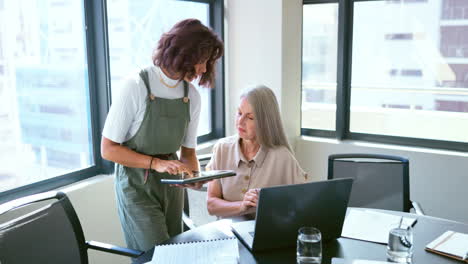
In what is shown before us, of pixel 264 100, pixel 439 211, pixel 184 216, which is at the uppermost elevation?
pixel 264 100

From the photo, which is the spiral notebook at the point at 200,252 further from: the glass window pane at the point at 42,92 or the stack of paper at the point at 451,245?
the glass window pane at the point at 42,92

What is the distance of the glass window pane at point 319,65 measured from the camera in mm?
3908

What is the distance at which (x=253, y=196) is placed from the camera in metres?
1.90

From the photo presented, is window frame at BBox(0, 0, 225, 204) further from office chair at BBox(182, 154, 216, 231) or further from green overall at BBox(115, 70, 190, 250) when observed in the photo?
green overall at BBox(115, 70, 190, 250)

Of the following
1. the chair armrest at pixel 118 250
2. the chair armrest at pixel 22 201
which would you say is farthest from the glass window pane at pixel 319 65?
the chair armrest at pixel 22 201

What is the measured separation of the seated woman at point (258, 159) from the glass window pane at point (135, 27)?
39.9 inches

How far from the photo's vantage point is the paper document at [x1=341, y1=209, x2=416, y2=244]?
5.72ft

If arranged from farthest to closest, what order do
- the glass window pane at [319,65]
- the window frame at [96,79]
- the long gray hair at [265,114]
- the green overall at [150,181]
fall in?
the glass window pane at [319,65], the window frame at [96,79], the long gray hair at [265,114], the green overall at [150,181]

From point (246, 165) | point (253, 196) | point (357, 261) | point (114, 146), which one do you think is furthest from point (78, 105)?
point (357, 261)

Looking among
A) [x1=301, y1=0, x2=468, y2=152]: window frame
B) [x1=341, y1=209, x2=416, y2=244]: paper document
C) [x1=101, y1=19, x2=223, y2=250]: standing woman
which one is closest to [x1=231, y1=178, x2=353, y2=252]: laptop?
[x1=341, y1=209, x2=416, y2=244]: paper document

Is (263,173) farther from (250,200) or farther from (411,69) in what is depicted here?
(411,69)

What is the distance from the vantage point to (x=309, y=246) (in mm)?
1430

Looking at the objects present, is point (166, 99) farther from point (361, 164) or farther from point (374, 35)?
point (374, 35)

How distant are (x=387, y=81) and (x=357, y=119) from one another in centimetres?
39
